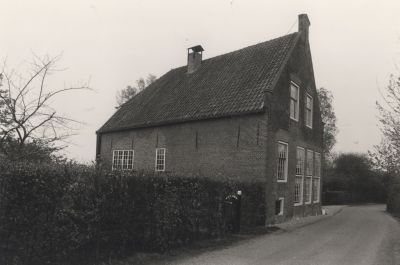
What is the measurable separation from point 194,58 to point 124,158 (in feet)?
24.7

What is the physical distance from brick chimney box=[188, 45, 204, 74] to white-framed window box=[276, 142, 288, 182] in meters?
8.95

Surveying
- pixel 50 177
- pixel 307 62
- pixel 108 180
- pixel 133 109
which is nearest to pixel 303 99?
pixel 307 62

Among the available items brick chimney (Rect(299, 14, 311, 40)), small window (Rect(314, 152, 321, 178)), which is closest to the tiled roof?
brick chimney (Rect(299, 14, 311, 40))

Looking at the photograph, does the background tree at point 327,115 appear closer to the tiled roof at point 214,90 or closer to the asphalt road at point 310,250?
the tiled roof at point 214,90

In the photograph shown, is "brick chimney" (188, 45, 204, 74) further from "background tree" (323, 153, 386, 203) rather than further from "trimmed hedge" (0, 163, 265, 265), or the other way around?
"background tree" (323, 153, 386, 203)

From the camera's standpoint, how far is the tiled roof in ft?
59.8

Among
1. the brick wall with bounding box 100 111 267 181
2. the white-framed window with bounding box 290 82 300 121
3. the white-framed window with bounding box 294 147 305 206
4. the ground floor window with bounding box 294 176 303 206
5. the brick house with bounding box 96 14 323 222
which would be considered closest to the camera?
the brick wall with bounding box 100 111 267 181

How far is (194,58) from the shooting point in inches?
994

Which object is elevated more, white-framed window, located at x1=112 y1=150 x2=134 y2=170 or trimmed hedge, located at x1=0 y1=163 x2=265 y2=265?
white-framed window, located at x1=112 y1=150 x2=134 y2=170

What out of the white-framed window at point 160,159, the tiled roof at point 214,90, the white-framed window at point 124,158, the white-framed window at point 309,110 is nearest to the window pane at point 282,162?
the tiled roof at point 214,90

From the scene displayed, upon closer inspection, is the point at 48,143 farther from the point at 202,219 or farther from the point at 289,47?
the point at 289,47

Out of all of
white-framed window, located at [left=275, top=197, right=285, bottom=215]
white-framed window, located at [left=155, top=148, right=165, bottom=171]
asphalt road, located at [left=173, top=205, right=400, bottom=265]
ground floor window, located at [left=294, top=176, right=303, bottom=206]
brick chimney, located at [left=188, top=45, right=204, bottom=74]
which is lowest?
asphalt road, located at [left=173, top=205, right=400, bottom=265]

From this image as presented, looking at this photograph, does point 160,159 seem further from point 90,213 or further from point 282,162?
point 90,213

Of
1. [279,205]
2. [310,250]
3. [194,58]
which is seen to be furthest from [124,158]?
[310,250]
